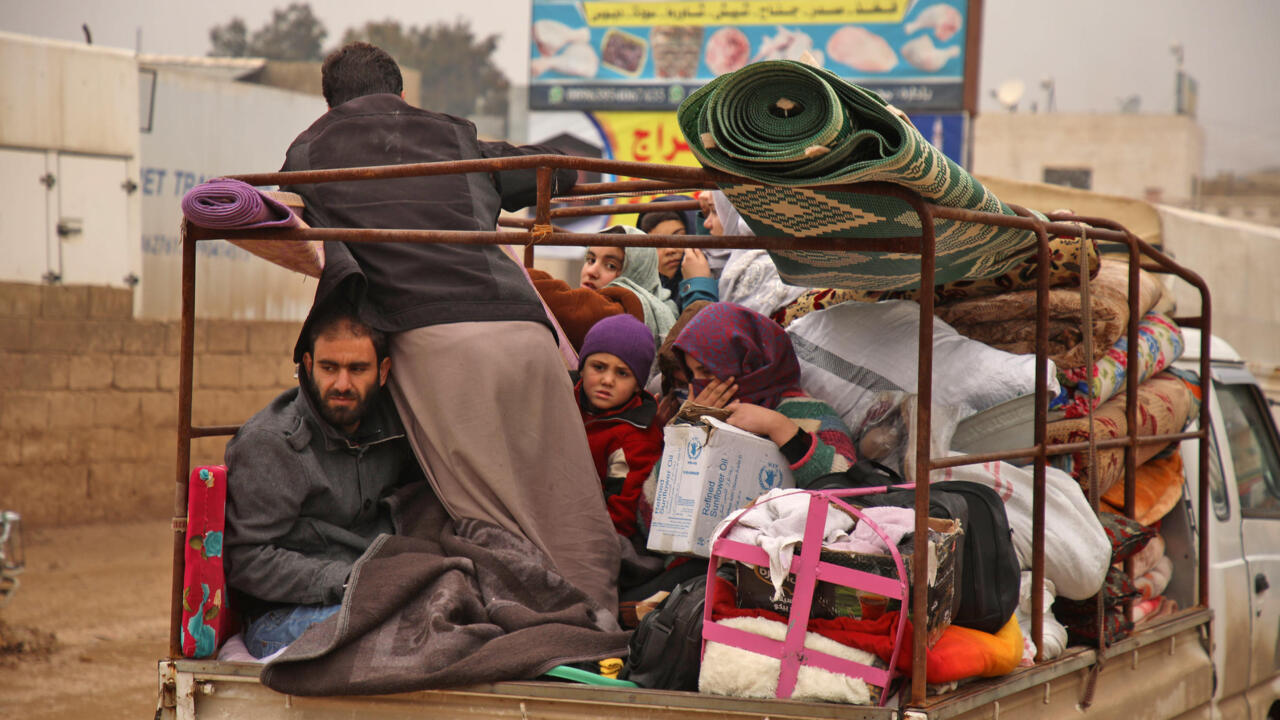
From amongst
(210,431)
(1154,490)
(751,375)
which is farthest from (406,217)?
(1154,490)

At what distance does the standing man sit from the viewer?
2.99 metres

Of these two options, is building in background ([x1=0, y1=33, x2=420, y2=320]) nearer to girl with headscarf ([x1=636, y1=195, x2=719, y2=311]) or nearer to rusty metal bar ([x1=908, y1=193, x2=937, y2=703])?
girl with headscarf ([x1=636, y1=195, x2=719, y2=311])

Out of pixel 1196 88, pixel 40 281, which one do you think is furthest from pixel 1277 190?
pixel 40 281

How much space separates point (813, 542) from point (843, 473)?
65cm

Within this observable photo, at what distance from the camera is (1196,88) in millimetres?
33812

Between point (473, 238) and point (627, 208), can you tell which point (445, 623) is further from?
point (627, 208)

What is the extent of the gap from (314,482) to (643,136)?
1180 cm

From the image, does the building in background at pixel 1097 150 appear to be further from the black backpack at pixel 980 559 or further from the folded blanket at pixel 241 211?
the folded blanket at pixel 241 211

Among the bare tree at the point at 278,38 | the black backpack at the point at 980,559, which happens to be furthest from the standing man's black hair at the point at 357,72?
the bare tree at the point at 278,38

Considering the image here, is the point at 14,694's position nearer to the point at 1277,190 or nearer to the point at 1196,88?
the point at 1196,88

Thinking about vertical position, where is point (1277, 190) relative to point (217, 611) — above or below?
above

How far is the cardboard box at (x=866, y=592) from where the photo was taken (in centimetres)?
233

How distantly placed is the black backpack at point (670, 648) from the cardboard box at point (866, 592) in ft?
0.45

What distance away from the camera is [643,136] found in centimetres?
1430
